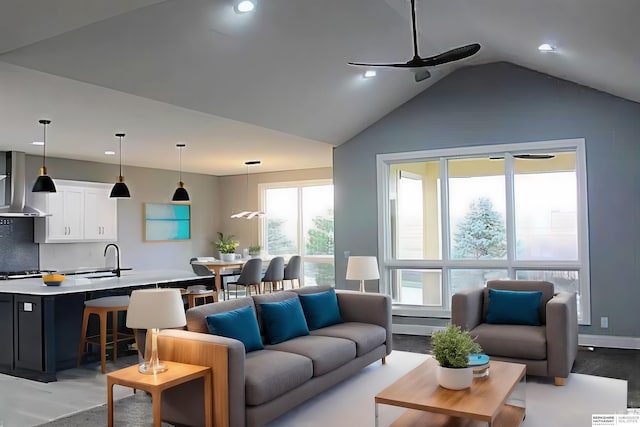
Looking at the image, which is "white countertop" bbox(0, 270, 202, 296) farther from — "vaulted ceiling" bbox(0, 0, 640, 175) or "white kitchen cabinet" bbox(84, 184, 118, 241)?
"white kitchen cabinet" bbox(84, 184, 118, 241)

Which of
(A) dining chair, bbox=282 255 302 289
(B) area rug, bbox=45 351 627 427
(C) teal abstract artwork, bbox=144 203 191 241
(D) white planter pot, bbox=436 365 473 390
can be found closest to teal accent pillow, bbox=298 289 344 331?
(B) area rug, bbox=45 351 627 427

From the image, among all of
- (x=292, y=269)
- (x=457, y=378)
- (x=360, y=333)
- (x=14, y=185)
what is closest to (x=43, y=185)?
(x=14, y=185)

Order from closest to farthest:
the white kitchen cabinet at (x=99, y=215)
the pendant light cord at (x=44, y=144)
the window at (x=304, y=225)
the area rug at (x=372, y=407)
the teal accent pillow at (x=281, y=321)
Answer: the area rug at (x=372, y=407), the teal accent pillow at (x=281, y=321), the pendant light cord at (x=44, y=144), the white kitchen cabinet at (x=99, y=215), the window at (x=304, y=225)

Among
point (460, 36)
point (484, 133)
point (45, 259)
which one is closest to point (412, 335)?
point (484, 133)

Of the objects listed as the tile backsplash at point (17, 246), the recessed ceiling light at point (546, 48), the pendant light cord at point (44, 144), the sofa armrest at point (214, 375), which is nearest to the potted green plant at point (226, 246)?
the tile backsplash at point (17, 246)

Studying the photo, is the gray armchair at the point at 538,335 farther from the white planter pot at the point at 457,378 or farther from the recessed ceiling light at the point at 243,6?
the recessed ceiling light at the point at 243,6

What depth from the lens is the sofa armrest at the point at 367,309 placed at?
17.8 ft

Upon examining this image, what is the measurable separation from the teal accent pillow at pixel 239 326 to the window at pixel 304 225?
6340 millimetres

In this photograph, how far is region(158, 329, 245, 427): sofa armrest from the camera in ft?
11.2

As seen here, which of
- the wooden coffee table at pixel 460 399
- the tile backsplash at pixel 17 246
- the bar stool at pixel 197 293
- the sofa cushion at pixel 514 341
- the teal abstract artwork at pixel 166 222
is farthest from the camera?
the teal abstract artwork at pixel 166 222

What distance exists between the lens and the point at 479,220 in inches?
272

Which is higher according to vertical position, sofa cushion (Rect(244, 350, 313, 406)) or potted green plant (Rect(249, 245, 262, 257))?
potted green plant (Rect(249, 245, 262, 257))

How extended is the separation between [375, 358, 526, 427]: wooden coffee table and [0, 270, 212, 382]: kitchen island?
3.34 meters

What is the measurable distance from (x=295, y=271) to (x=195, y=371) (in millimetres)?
6196
